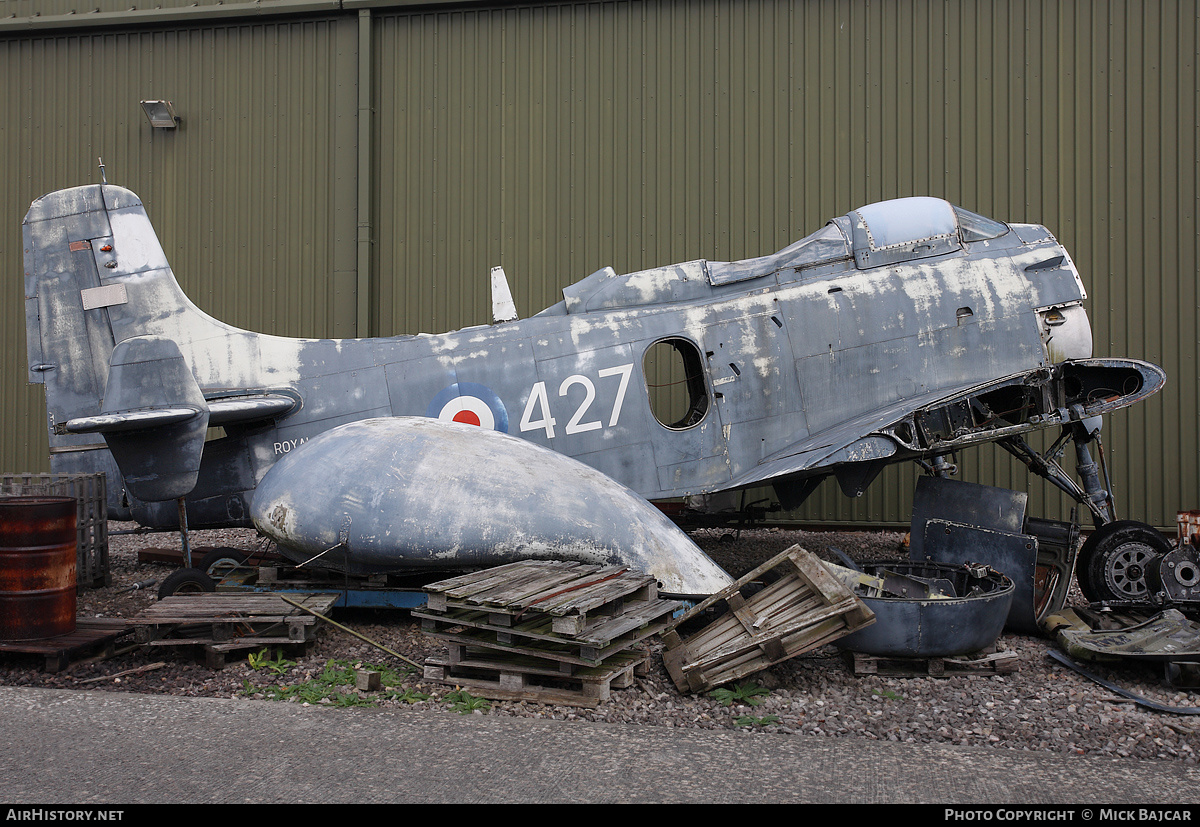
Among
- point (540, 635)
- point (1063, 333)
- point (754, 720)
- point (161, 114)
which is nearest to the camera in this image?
point (754, 720)

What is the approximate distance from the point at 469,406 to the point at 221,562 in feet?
10.1

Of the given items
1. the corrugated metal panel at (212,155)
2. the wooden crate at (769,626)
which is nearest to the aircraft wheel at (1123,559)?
the wooden crate at (769,626)

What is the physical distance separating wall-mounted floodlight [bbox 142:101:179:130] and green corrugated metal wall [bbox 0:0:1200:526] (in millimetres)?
214

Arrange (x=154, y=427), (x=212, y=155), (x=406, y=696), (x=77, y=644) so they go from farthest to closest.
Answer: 1. (x=212, y=155)
2. (x=154, y=427)
3. (x=77, y=644)
4. (x=406, y=696)

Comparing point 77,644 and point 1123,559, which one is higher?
point 1123,559

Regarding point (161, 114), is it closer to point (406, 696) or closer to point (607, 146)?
point (607, 146)

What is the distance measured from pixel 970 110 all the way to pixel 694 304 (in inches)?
275

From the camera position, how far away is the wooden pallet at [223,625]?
588 centimetres

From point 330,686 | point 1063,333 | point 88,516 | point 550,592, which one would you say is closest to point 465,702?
point 550,592

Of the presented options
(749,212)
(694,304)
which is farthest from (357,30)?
(694,304)

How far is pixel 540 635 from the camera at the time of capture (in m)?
5.11

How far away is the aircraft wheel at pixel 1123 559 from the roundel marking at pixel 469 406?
5736 millimetres

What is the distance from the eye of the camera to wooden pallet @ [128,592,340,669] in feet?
19.3
